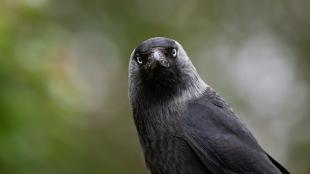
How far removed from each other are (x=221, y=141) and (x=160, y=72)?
64 cm

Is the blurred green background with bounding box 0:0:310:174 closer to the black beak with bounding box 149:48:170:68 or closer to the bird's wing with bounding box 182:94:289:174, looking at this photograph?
the black beak with bounding box 149:48:170:68

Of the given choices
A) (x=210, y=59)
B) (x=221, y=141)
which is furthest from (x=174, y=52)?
(x=210, y=59)

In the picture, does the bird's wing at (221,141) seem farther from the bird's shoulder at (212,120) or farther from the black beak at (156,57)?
the black beak at (156,57)

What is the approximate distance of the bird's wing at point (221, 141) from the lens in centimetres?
511

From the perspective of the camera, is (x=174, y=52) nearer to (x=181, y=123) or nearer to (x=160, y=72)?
(x=160, y=72)

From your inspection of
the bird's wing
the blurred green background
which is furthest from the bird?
the blurred green background

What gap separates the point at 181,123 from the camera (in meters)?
5.17

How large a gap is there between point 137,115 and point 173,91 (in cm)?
30

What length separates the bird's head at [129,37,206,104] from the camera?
530 cm

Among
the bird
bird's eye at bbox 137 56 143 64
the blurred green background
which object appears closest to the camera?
the bird

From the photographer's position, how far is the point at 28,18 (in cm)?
648

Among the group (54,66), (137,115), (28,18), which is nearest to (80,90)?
(54,66)

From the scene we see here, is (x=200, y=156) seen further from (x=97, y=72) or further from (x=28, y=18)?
(x=97, y=72)

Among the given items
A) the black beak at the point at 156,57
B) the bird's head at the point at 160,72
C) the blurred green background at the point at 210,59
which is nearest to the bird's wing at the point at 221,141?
the bird's head at the point at 160,72
